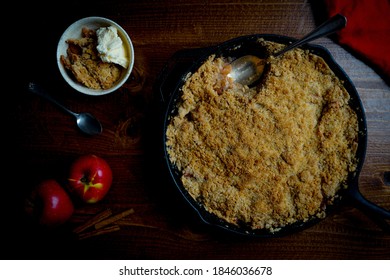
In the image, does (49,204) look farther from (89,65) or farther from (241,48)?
(241,48)

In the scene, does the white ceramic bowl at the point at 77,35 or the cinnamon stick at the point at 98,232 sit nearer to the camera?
the white ceramic bowl at the point at 77,35

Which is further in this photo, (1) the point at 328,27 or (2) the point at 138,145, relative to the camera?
(2) the point at 138,145

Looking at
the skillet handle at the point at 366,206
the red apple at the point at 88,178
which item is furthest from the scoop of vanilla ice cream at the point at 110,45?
the skillet handle at the point at 366,206

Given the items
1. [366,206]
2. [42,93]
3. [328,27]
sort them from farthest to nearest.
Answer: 1. [42,93]
2. [366,206]
3. [328,27]

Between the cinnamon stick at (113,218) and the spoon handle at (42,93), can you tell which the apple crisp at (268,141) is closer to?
the cinnamon stick at (113,218)

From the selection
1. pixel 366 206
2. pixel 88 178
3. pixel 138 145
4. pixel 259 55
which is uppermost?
pixel 259 55

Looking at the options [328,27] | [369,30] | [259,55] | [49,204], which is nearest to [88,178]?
[49,204]
